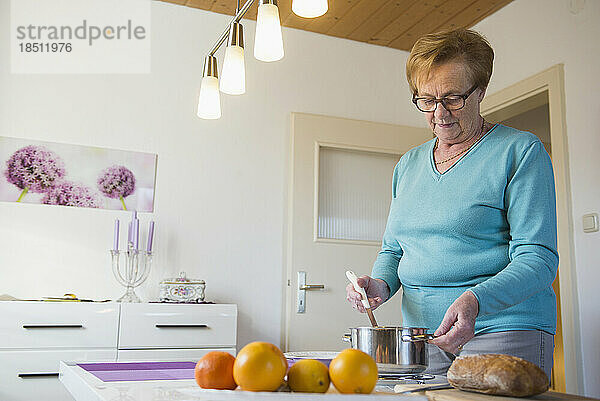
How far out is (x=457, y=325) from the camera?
1080 millimetres

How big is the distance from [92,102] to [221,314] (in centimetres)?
130

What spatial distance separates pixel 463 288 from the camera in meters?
1.30

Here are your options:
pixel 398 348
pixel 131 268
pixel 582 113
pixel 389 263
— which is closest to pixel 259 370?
pixel 398 348

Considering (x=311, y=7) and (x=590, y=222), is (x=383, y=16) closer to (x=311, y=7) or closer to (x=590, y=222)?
(x=590, y=222)

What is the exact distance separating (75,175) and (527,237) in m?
2.41

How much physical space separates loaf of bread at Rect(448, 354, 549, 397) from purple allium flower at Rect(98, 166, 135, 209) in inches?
96.7

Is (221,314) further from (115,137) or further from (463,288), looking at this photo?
(463,288)

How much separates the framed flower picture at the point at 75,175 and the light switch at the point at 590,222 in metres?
2.12

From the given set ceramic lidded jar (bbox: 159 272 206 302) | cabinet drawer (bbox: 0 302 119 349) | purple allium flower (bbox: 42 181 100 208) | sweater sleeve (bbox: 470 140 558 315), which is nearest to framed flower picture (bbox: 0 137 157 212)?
purple allium flower (bbox: 42 181 100 208)

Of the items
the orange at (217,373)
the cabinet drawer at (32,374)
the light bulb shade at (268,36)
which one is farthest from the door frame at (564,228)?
the orange at (217,373)

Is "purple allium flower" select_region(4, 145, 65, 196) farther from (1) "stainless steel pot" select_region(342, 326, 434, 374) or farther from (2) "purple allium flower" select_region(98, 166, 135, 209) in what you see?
(1) "stainless steel pot" select_region(342, 326, 434, 374)

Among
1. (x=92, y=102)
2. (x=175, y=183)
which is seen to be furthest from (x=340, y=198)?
(x=92, y=102)

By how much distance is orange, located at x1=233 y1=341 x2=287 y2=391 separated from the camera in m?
0.78

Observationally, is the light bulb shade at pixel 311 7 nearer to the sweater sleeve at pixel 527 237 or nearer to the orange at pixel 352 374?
the sweater sleeve at pixel 527 237
